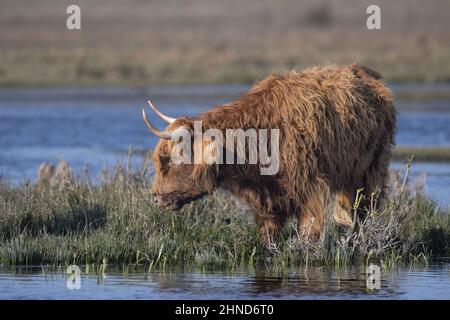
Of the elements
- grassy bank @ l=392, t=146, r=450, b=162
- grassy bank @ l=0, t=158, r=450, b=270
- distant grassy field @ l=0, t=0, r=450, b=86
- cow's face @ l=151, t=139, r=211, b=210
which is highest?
distant grassy field @ l=0, t=0, r=450, b=86

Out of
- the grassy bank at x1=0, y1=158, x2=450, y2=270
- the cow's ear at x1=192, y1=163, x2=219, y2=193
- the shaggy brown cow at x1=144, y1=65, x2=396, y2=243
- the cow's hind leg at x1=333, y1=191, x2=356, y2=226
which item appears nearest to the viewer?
the cow's ear at x1=192, y1=163, x2=219, y2=193

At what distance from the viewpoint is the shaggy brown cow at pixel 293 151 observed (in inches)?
408

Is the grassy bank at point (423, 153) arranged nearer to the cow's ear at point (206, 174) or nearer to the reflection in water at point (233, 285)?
the reflection in water at point (233, 285)

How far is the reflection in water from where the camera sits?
9445mm

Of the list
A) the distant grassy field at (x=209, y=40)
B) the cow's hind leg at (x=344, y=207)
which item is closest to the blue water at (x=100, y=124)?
the distant grassy field at (x=209, y=40)

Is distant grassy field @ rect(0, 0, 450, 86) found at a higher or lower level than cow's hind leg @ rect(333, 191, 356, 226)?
higher

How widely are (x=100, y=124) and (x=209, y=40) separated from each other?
24.0m

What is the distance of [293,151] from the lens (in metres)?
10.3

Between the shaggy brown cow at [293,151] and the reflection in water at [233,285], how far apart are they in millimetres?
668

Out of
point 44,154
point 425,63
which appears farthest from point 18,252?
point 425,63

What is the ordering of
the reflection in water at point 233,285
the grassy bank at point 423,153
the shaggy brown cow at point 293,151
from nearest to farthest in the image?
the reflection in water at point 233,285
the shaggy brown cow at point 293,151
the grassy bank at point 423,153

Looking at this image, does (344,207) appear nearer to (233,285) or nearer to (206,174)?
(206,174)

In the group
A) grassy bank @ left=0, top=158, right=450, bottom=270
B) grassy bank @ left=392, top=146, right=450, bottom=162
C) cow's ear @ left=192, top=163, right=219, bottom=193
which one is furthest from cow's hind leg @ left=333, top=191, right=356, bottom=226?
grassy bank @ left=392, top=146, right=450, bottom=162

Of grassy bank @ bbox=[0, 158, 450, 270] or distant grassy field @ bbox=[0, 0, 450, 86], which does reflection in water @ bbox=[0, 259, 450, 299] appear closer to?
grassy bank @ bbox=[0, 158, 450, 270]
